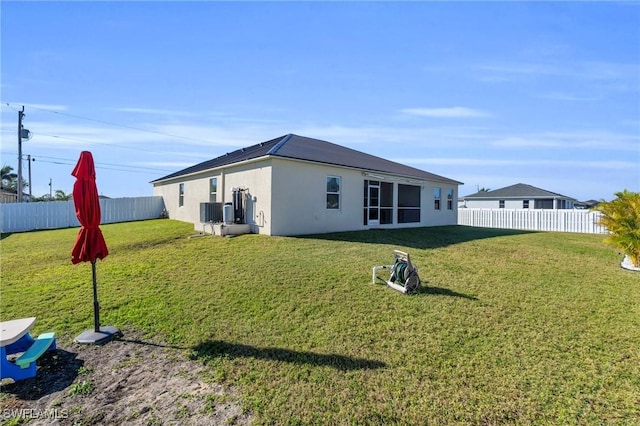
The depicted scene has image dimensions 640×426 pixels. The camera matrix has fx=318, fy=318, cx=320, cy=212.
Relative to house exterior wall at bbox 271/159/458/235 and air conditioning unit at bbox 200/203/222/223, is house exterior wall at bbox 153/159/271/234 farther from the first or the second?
air conditioning unit at bbox 200/203/222/223

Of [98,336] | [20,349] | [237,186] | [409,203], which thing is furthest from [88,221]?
[409,203]

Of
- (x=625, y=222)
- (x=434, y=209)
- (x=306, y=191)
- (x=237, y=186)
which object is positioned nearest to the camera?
(x=625, y=222)

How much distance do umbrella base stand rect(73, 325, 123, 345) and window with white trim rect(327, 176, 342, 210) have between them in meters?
9.72

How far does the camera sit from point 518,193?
3384 centimetres

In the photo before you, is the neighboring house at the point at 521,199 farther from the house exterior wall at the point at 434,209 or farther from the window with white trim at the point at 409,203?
the window with white trim at the point at 409,203

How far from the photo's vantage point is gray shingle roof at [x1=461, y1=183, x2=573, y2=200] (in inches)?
1256

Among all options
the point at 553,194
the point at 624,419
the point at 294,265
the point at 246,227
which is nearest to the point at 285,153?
the point at 246,227

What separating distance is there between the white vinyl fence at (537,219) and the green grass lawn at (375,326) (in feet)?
43.2

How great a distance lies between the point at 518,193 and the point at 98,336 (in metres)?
38.2

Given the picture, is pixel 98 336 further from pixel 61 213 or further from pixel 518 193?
pixel 518 193

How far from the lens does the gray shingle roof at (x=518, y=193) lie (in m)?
31.9

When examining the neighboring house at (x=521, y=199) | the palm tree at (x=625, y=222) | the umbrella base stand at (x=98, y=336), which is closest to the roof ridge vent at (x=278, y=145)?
the umbrella base stand at (x=98, y=336)

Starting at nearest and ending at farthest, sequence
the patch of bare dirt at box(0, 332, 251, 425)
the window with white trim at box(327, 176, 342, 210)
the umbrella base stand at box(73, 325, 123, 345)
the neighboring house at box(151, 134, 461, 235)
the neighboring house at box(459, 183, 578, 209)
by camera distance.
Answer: the patch of bare dirt at box(0, 332, 251, 425), the umbrella base stand at box(73, 325, 123, 345), the neighboring house at box(151, 134, 461, 235), the window with white trim at box(327, 176, 342, 210), the neighboring house at box(459, 183, 578, 209)

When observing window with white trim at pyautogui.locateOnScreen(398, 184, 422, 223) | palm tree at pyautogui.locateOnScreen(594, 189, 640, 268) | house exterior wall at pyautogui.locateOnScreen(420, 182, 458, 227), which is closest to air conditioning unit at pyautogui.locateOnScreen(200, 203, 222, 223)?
window with white trim at pyautogui.locateOnScreen(398, 184, 422, 223)
